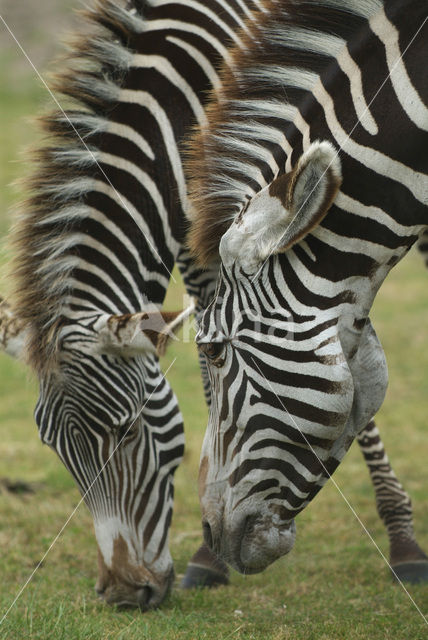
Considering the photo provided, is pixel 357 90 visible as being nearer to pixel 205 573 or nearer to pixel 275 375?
pixel 275 375

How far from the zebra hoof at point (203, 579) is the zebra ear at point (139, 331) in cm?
183

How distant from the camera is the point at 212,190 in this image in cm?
351

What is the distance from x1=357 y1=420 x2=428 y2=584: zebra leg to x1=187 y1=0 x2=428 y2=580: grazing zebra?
2.34 meters

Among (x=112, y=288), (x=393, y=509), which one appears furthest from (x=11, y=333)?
(x=393, y=509)

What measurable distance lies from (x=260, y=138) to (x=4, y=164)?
2059 cm

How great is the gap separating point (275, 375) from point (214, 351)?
0.28m

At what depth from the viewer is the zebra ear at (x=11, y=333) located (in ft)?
14.9

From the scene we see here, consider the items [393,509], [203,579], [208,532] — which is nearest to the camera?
[208,532]

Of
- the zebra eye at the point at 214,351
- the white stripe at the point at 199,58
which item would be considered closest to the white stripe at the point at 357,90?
the zebra eye at the point at 214,351

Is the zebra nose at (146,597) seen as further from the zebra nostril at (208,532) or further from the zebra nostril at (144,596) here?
the zebra nostril at (208,532)

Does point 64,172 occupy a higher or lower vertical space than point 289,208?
lower

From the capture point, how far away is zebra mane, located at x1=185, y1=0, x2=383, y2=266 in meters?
3.42

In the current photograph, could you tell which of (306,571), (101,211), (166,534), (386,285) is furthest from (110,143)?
(386,285)

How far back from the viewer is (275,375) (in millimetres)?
3289
